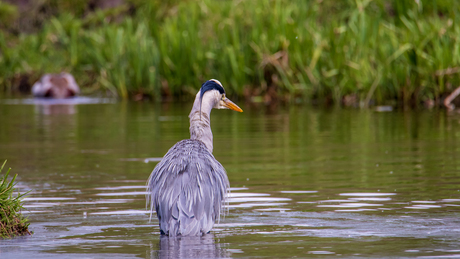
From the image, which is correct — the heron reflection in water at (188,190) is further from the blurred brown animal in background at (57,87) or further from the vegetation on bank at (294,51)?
the blurred brown animal in background at (57,87)

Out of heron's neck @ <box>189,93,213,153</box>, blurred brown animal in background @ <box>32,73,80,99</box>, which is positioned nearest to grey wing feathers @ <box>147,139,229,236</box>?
heron's neck @ <box>189,93,213,153</box>

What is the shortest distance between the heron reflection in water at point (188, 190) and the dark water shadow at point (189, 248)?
7cm

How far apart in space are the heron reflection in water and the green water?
0.14 metres

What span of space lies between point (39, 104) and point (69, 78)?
3.61m

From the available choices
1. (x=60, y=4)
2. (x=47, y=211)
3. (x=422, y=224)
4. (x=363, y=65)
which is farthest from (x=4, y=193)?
(x=60, y=4)

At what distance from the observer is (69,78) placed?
27.8 m

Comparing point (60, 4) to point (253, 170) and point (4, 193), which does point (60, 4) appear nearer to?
point (253, 170)

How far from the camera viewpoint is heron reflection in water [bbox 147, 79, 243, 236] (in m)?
6.06

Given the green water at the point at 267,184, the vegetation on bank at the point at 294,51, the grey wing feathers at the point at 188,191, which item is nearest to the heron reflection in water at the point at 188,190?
the grey wing feathers at the point at 188,191

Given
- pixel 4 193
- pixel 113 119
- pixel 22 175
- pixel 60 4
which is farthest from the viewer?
pixel 60 4

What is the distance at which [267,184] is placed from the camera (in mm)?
8781

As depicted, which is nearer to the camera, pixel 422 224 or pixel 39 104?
pixel 422 224

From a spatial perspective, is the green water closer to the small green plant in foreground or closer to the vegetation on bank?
the small green plant in foreground

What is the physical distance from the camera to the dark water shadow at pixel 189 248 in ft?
17.8
